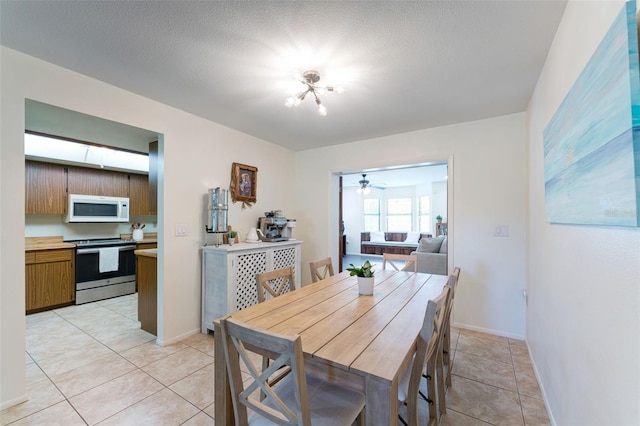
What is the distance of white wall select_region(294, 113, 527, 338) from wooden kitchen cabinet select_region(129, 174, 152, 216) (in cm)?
455

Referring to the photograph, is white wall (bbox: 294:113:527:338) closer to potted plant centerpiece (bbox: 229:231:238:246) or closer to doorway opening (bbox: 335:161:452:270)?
potted plant centerpiece (bbox: 229:231:238:246)

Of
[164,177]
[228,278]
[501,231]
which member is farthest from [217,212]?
[501,231]

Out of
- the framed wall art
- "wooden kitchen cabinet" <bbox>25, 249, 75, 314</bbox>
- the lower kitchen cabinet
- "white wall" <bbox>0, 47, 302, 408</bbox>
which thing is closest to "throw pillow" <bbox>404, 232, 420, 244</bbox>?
"white wall" <bbox>0, 47, 302, 408</bbox>

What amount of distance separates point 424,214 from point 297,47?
788cm

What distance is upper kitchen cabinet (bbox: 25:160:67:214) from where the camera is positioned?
3664 millimetres

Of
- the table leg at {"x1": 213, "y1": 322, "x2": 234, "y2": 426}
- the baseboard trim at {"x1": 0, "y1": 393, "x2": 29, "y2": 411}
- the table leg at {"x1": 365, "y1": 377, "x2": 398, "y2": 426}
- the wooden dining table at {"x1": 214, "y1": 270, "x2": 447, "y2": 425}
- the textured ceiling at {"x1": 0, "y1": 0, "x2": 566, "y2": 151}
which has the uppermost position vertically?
the textured ceiling at {"x1": 0, "y1": 0, "x2": 566, "y2": 151}

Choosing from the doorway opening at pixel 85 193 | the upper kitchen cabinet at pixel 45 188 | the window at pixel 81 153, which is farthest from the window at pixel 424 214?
A: the upper kitchen cabinet at pixel 45 188

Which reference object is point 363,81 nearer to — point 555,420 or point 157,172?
point 157,172

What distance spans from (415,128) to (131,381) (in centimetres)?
382

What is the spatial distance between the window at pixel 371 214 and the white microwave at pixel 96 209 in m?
7.15

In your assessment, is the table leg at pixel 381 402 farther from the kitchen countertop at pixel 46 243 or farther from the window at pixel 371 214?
the window at pixel 371 214

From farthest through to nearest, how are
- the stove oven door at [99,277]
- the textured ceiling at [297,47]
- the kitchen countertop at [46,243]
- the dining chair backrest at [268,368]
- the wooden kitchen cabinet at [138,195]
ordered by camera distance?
the wooden kitchen cabinet at [138,195], the stove oven door at [99,277], the kitchen countertop at [46,243], the textured ceiling at [297,47], the dining chair backrest at [268,368]

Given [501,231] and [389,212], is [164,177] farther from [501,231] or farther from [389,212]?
[389,212]

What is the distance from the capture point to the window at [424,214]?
8.55 metres
